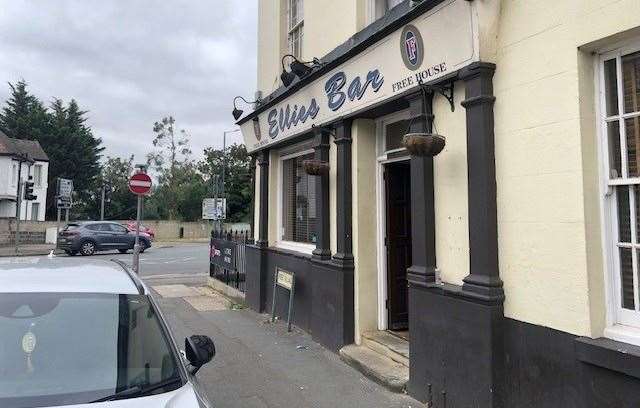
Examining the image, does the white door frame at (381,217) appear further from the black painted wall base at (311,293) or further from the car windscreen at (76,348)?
the car windscreen at (76,348)

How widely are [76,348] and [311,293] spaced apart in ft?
16.1

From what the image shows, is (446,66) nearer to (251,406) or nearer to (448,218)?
(448,218)

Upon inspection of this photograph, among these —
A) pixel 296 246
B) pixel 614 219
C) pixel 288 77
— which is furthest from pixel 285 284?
pixel 614 219

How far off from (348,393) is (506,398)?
1704 millimetres

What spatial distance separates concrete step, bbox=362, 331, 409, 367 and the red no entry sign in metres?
7.29

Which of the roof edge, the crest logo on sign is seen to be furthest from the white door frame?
the crest logo on sign

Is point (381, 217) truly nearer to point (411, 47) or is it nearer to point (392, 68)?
point (392, 68)

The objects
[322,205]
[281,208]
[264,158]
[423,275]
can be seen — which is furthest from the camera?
[264,158]

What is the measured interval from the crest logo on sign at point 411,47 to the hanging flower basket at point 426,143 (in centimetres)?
86

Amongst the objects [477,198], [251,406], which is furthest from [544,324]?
[251,406]

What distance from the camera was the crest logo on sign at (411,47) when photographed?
15.9 ft

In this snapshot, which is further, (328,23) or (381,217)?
(328,23)

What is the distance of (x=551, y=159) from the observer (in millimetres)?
3668

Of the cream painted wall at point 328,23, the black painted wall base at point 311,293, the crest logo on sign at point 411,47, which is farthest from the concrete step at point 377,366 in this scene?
the cream painted wall at point 328,23
